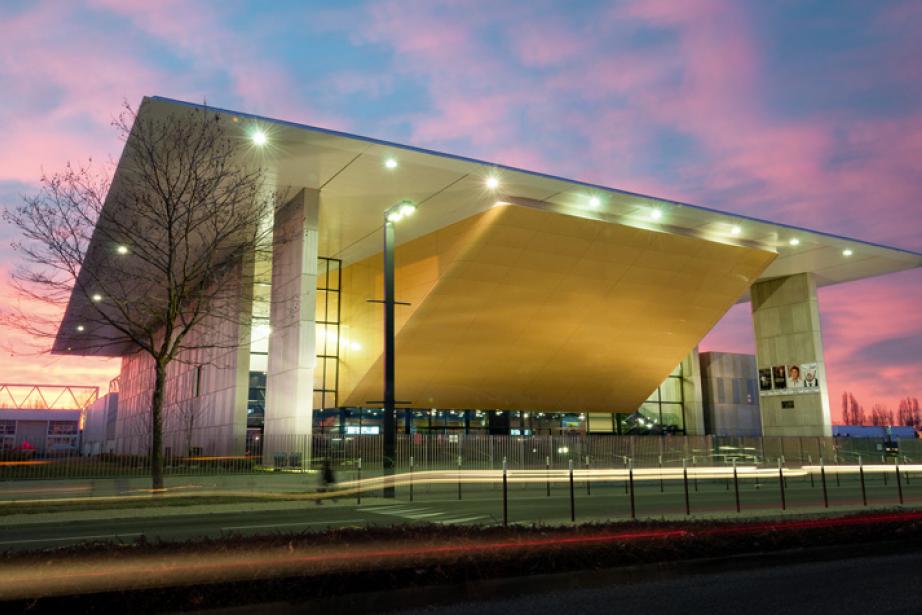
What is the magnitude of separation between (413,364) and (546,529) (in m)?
28.1

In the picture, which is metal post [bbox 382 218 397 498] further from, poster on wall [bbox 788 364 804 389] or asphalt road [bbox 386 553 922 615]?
poster on wall [bbox 788 364 804 389]

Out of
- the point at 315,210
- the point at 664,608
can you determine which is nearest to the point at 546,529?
the point at 664,608

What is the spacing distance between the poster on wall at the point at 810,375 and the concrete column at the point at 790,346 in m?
0.17

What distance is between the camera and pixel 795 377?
156ft

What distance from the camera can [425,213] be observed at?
33531 mm

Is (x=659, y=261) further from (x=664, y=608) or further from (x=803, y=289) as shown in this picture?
(x=664, y=608)

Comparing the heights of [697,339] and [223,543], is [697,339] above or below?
above

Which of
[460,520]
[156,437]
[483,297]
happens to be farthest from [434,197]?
[460,520]

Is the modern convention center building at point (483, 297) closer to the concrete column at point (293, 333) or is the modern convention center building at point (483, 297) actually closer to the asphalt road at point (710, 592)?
the concrete column at point (293, 333)

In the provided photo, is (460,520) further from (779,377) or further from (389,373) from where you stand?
(779,377)

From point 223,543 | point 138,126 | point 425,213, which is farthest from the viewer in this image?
point 425,213

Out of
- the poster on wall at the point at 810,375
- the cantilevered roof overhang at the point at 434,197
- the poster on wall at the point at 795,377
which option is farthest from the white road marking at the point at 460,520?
the poster on wall at the point at 795,377

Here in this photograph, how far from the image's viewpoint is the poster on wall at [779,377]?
48.2m

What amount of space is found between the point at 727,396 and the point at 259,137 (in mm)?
47438
